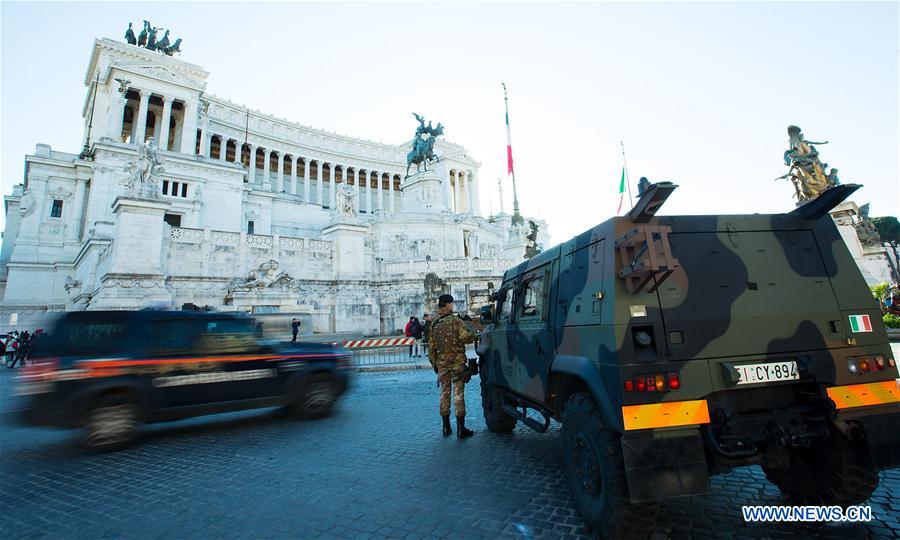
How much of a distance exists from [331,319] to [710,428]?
2308cm

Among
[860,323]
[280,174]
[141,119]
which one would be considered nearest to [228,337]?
[860,323]

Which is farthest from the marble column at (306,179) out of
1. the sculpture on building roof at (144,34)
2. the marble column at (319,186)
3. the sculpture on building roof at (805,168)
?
the sculpture on building roof at (805,168)

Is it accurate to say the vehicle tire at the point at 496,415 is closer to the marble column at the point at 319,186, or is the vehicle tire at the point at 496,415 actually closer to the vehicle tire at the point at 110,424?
the vehicle tire at the point at 110,424

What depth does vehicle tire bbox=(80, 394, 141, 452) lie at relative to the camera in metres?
5.40

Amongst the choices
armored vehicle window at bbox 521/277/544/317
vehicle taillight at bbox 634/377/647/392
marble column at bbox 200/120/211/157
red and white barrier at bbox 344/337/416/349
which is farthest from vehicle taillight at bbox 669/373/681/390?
marble column at bbox 200/120/211/157

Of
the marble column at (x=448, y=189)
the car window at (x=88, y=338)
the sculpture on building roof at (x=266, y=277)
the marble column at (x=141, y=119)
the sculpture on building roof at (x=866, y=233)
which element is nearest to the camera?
the car window at (x=88, y=338)

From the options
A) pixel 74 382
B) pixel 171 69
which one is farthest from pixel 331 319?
pixel 171 69

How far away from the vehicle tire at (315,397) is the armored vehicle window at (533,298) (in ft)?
13.9

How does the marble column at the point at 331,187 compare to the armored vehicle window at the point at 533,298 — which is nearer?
the armored vehicle window at the point at 533,298

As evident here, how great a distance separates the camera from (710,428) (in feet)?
9.08

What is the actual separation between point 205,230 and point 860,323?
2616 centimetres

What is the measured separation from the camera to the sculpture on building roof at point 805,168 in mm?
20653

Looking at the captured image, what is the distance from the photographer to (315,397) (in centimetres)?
711

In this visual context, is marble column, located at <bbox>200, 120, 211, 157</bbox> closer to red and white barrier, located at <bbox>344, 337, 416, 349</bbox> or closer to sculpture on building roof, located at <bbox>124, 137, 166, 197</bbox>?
sculpture on building roof, located at <bbox>124, 137, 166, 197</bbox>
